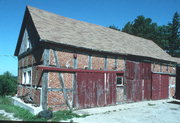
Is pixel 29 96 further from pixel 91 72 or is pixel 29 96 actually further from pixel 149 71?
pixel 149 71

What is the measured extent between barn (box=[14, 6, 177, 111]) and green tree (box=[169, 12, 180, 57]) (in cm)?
3839

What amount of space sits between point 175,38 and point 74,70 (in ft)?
158

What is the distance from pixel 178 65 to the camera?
21.3 metres

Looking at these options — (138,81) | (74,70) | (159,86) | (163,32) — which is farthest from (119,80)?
(163,32)

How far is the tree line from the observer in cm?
4901

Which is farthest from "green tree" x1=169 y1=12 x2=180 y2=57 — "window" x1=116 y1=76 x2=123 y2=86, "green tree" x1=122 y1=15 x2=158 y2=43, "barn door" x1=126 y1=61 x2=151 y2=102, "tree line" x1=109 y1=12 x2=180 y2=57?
"window" x1=116 y1=76 x2=123 y2=86

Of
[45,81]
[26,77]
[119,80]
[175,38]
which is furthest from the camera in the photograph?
[175,38]

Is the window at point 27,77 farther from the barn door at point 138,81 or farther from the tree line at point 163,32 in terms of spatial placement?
the tree line at point 163,32

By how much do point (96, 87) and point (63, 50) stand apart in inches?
142

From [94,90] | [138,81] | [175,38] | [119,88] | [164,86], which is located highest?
[175,38]

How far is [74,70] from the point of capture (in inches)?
448

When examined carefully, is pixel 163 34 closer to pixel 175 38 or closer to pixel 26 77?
pixel 175 38

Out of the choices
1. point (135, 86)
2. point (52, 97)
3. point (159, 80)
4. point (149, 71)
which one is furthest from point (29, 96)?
point (159, 80)

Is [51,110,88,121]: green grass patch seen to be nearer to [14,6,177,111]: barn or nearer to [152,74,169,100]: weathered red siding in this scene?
[14,6,177,111]: barn
